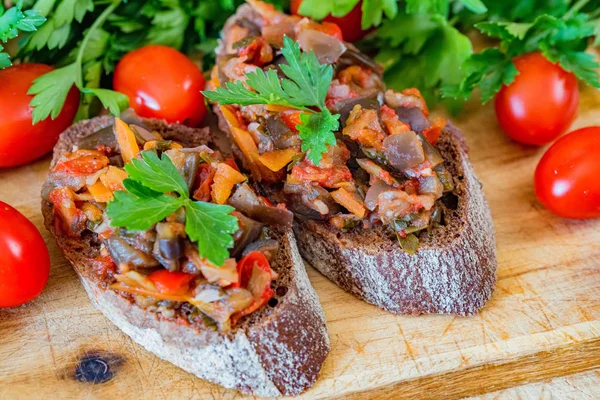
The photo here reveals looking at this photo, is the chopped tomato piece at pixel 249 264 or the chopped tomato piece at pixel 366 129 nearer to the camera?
the chopped tomato piece at pixel 249 264

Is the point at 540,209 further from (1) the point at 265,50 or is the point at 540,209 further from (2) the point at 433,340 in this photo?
(1) the point at 265,50

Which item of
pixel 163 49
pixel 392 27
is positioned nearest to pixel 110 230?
pixel 163 49

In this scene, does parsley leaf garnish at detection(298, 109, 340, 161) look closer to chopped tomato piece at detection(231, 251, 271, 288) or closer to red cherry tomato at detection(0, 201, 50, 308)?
chopped tomato piece at detection(231, 251, 271, 288)

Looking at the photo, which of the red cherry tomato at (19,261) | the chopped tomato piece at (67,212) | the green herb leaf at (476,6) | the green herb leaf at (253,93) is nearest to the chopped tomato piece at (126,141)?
the chopped tomato piece at (67,212)

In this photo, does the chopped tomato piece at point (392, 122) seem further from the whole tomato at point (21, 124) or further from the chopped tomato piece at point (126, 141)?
the whole tomato at point (21, 124)

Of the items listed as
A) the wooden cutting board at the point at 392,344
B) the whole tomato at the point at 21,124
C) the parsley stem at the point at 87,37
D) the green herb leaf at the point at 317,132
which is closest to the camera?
the wooden cutting board at the point at 392,344

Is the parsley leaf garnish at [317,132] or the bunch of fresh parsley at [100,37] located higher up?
the parsley leaf garnish at [317,132]
